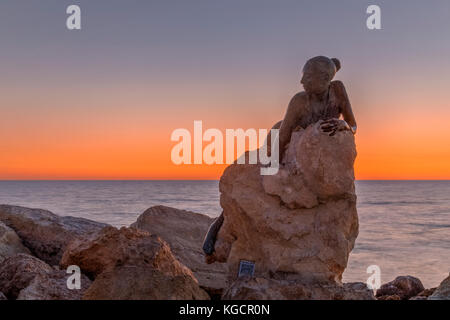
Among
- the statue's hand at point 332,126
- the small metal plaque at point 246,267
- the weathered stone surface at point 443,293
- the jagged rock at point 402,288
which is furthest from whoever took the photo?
the jagged rock at point 402,288

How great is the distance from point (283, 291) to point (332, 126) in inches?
65.0

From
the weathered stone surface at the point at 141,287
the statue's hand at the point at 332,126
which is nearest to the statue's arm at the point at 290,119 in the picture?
the statue's hand at the point at 332,126

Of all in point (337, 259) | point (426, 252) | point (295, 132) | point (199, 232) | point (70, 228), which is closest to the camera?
point (337, 259)

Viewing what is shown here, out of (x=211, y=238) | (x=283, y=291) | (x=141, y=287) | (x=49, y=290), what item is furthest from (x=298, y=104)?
(x=49, y=290)

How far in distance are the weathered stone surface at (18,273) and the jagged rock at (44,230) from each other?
4.36ft

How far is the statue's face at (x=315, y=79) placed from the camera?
16.0ft

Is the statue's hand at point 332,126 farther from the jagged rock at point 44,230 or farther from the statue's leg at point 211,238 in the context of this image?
the jagged rock at point 44,230

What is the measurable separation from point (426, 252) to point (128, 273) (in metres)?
16.5

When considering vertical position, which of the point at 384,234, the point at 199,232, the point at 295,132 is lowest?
the point at 384,234

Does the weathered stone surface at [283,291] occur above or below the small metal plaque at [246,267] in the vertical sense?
above

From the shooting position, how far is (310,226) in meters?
4.62

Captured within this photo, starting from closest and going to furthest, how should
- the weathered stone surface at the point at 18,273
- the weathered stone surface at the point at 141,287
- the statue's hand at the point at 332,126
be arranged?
the weathered stone surface at the point at 141,287, the statue's hand at the point at 332,126, the weathered stone surface at the point at 18,273
